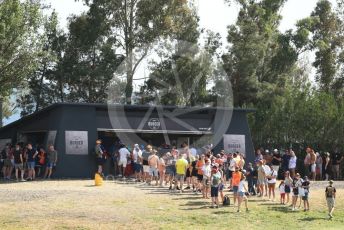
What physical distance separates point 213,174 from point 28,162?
10179mm

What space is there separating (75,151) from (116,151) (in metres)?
2.00

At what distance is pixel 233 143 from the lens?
34.0 metres

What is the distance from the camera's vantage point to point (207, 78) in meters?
46.5

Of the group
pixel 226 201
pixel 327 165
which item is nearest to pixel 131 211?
pixel 226 201

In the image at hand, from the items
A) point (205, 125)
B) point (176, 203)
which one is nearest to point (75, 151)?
point (205, 125)

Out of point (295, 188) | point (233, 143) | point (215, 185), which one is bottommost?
point (295, 188)

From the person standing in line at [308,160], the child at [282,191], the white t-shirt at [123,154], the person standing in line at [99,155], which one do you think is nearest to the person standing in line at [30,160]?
the person standing in line at [99,155]

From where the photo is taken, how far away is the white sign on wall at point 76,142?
30.4 metres

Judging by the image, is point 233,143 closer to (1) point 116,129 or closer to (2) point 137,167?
(1) point 116,129

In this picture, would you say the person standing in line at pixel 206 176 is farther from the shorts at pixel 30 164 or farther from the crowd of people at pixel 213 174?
the shorts at pixel 30 164

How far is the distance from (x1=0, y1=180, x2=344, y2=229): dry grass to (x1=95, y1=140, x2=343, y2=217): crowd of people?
69 cm

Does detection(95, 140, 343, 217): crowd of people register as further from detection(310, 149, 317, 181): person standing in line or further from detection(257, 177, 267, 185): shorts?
detection(310, 149, 317, 181): person standing in line

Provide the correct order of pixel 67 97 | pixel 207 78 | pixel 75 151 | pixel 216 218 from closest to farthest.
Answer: pixel 216 218 < pixel 75 151 < pixel 207 78 < pixel 67 97

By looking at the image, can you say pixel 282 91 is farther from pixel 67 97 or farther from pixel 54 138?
pixel 54 138
